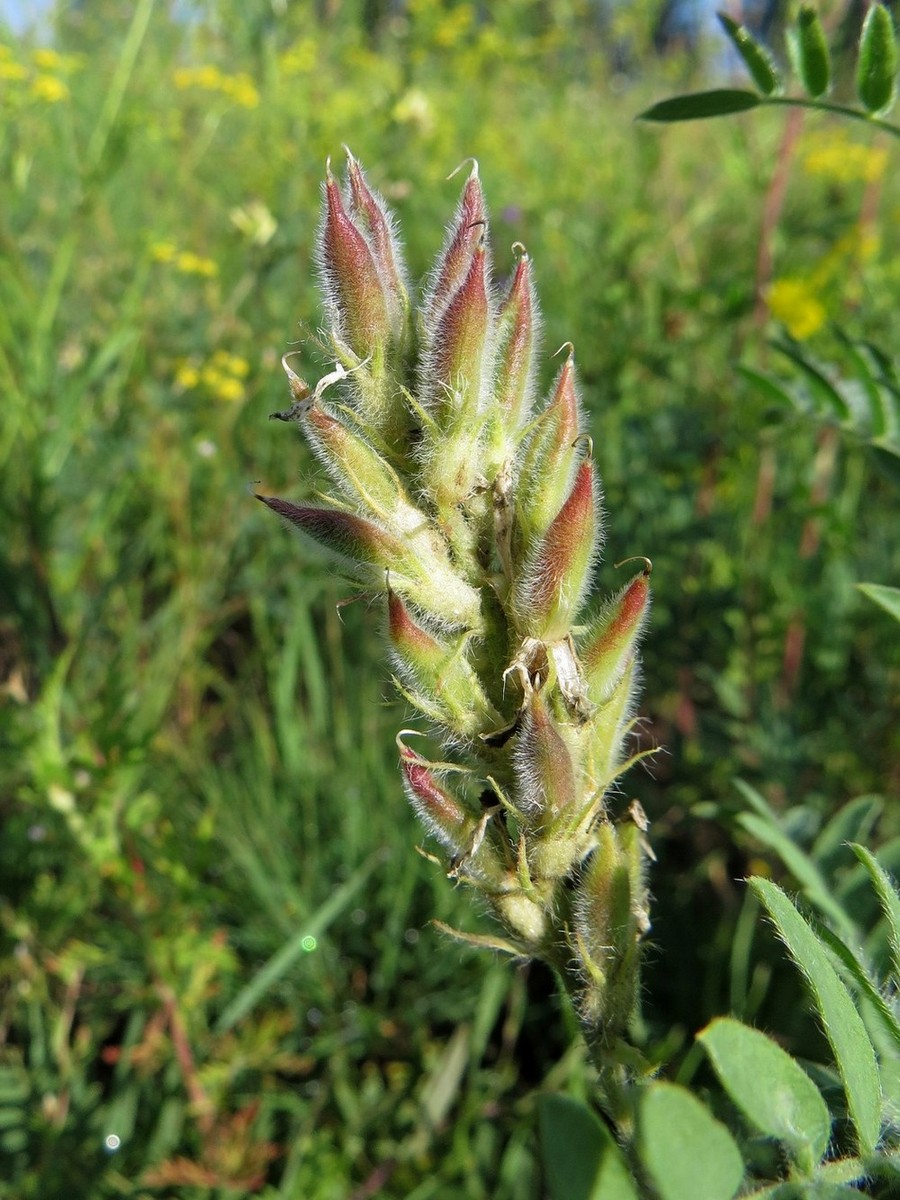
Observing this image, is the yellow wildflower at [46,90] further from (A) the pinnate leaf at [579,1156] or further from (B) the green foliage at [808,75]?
(A) the pinnate leaf at [579,1156]

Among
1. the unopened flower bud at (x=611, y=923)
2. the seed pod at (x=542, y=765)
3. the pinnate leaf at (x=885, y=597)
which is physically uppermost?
the pinnate leaf at (x=885, y=597)

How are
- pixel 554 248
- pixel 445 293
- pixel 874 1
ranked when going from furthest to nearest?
pixel 554 248 < pixel 874 1 < pixel 445 293

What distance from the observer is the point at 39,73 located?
3182 millimetres

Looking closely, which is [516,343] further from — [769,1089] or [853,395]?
[853,395]

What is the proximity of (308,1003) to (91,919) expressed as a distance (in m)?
0.46

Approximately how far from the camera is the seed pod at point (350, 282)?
755mm

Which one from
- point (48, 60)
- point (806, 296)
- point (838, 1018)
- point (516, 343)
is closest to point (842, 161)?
point (806, 296)

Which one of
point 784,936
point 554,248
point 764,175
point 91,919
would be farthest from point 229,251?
point 784,936

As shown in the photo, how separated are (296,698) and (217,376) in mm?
865

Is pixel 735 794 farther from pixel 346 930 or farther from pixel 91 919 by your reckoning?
pixel 91 919

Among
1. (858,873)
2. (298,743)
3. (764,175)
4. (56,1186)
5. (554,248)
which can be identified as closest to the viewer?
(858,873)

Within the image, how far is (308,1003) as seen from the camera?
1.92 m

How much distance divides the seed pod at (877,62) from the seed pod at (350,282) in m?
0.58

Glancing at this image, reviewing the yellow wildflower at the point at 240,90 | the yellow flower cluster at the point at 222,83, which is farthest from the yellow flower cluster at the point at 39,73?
the yellow wildflower at the point at 240,90
